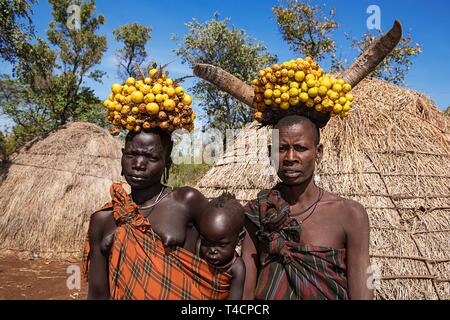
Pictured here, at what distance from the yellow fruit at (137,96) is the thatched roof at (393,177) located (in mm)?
3047

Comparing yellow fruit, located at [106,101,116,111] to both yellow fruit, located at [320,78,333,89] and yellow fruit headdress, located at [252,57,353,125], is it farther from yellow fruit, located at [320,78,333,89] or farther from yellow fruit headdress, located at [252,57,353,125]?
yellow fruit, located at [320,78,333,89]

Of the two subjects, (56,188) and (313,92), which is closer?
(313,92)

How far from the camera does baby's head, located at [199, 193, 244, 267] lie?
1.81 m

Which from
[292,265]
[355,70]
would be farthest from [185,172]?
[292,265]

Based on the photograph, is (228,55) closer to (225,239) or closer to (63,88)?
(63,88)

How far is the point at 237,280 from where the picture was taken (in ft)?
5.90

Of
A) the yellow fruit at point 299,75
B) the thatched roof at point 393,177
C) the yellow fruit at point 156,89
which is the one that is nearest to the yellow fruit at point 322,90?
the yellow fruit at point 299,75

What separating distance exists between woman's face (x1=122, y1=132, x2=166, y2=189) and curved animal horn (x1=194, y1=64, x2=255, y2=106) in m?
0.54

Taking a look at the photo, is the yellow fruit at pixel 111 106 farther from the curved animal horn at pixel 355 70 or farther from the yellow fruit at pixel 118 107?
the curved animal horn at pixel 355 70

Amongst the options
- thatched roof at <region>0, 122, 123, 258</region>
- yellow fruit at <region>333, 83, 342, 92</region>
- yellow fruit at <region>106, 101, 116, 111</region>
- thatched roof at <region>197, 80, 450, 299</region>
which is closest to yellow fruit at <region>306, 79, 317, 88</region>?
yellow fruit at <region>333, 83, 342, 92</region>

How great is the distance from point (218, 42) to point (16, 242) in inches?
376

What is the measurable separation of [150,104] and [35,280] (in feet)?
21.6

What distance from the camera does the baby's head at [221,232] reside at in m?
1.81
